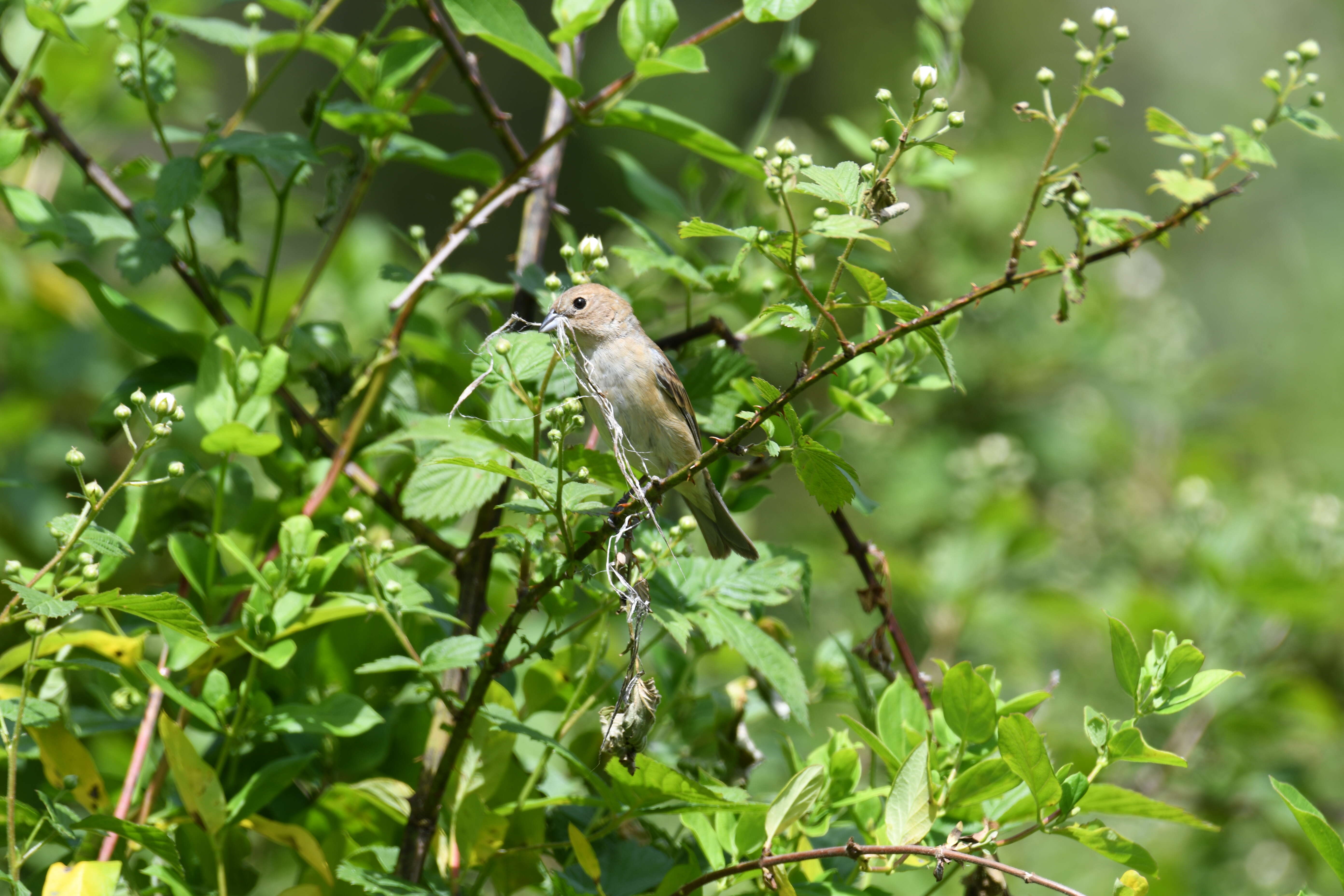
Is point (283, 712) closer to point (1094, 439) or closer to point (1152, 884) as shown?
point (1152, 884)

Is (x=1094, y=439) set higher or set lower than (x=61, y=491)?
lower

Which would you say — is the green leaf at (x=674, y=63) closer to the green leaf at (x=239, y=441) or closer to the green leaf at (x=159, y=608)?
the green leaf at (x=239, y=441)

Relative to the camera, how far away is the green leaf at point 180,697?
4.48 ft

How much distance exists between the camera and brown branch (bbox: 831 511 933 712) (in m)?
1.60

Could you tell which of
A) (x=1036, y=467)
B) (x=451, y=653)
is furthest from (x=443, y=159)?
(x=1036, y=467)

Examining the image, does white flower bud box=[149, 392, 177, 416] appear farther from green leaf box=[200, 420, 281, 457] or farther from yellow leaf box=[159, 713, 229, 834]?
yellow leaf box=[159, 713, 229, 834]

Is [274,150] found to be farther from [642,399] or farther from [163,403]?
[642,399]

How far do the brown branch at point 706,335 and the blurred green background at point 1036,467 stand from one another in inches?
2.9

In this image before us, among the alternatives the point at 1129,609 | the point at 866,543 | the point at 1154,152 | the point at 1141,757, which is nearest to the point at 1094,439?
the point at 1129,609

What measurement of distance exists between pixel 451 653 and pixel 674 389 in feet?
2.32

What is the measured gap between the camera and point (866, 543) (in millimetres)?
1683

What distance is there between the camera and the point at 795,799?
4.06 feet

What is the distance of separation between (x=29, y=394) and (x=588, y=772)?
2.03 metres

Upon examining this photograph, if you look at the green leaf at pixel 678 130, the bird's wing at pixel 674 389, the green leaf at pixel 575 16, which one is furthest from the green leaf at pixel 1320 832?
the green leaf at pixel 575 16
